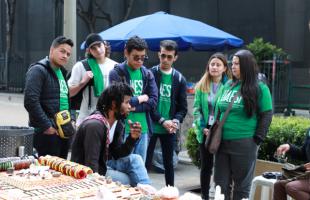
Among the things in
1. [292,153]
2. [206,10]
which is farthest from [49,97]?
[206,10]

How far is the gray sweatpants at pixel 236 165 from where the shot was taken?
5051 millimetres

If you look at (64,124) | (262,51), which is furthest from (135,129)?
(262,51)

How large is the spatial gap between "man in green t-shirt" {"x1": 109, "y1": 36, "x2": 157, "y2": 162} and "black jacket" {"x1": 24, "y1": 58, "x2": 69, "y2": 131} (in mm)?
668

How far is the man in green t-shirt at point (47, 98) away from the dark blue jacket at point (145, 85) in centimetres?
61

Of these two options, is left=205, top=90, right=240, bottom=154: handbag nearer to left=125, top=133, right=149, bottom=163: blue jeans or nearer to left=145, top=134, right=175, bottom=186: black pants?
left=125, top=133, right=149, bottom=163: blue jeans

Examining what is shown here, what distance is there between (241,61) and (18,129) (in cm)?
228

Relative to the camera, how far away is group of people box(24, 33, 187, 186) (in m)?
4.07

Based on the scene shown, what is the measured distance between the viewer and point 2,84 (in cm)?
2614

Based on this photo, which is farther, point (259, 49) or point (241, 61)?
point (259, 49)

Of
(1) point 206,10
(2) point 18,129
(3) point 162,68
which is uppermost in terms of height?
(1) point 206,10

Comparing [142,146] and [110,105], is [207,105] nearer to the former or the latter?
[142,146]

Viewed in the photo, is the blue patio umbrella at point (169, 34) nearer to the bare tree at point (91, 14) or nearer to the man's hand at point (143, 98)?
the man's hand at point (143, 98)

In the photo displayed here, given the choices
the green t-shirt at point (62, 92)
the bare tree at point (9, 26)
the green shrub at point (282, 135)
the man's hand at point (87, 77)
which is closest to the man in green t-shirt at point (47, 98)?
the green t-shirt at point (62, 92)

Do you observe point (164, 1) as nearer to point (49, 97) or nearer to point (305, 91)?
point (305, 91)
